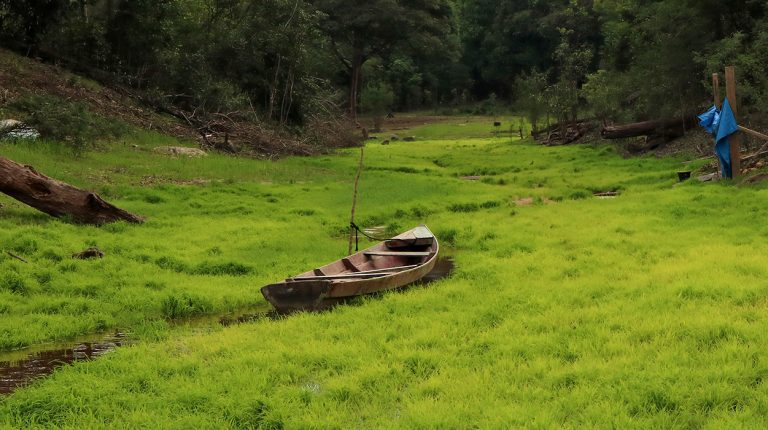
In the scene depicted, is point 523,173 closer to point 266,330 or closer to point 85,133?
point 85,133

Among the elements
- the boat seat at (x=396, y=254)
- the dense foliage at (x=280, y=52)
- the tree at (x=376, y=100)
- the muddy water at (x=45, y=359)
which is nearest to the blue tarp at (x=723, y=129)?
the dense foliage at (x=280, y=52)

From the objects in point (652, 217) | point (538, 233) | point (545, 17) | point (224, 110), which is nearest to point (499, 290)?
point (538, 233)

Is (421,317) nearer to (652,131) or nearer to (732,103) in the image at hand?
(732,103)

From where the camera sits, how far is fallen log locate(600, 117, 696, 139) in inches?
984

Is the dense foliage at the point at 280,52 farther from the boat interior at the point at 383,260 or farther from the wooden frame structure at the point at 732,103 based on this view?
the boat interior at the point at 383,260

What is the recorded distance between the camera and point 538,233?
42.1ft

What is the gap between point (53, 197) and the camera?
1241 cm

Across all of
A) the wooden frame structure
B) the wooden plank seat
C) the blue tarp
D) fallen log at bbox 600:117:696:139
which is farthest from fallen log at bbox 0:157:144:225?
fallen log at bbox 600:117:696:139

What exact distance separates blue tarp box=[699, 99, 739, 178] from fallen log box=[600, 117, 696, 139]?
9.37 meters

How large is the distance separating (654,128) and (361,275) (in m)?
20.3

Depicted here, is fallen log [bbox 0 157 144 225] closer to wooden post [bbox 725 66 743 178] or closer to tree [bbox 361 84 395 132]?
wooden post [bbox 725 66 743 178]

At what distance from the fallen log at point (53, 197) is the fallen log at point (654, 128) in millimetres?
20053

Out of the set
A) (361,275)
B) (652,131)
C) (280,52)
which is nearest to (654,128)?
(652,131)

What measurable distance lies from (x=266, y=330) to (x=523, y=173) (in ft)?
58.2
